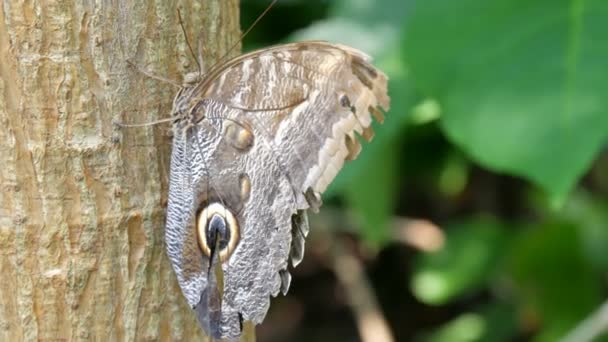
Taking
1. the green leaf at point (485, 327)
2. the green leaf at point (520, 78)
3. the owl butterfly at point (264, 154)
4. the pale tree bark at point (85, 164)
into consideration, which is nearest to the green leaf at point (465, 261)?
the green leaf at point (485, 327)

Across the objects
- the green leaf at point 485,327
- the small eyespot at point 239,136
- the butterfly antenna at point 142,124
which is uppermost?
the butterfly antenna at point 142,124

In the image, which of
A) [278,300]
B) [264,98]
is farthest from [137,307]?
[278,300]

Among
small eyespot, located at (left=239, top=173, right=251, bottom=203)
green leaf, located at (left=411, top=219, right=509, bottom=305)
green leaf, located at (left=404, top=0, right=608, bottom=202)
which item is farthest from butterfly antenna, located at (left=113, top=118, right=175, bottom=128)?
green leaf, located at (left=411, top=219, right=509, bottom=305)

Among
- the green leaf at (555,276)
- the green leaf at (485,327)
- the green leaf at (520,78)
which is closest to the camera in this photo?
the green leaf at (520,78)

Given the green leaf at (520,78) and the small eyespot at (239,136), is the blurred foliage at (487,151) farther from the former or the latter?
the small eyespot at (239,136)

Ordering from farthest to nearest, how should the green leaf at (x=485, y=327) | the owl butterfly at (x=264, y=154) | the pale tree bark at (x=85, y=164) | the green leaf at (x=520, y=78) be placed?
the green leaf at (x=485, y=327) < the green leaf at (x=520, y=78) < the owl butterfly at (x=264, y=154) < the pale tree bark at (x=85, y=164)

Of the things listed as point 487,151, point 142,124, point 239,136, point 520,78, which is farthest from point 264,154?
point 520,78

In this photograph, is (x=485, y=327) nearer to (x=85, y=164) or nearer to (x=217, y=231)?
(x=217, y=231)
